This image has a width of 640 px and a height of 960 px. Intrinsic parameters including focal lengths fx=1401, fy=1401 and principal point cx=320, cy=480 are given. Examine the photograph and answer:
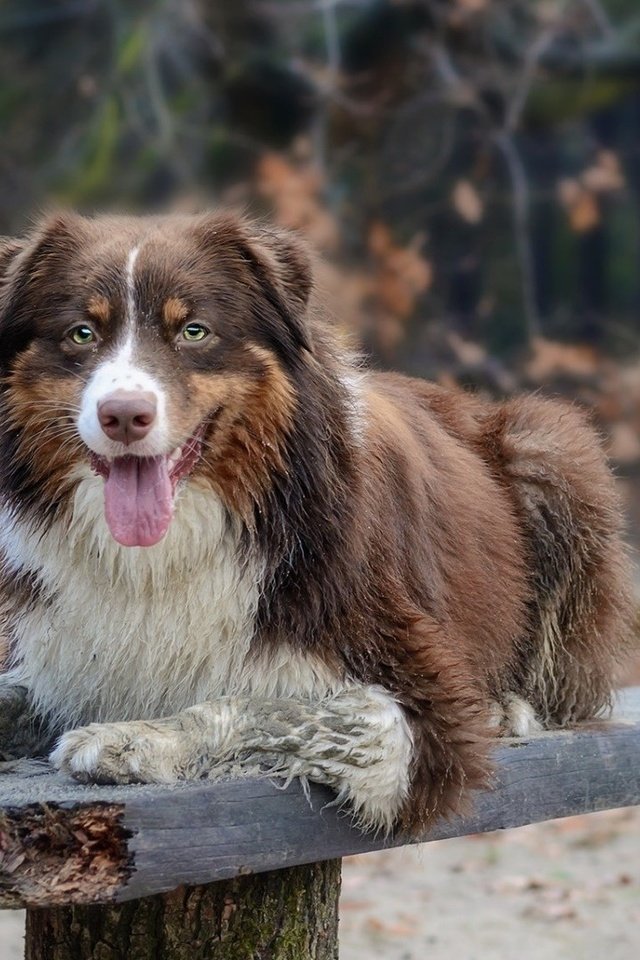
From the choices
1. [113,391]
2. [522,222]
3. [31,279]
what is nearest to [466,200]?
[522,222]

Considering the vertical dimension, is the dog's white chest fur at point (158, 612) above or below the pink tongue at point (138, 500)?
below

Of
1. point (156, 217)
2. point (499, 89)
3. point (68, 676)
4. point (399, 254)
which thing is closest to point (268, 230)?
point (156, 217)

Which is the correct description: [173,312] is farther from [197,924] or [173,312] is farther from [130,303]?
[197,924]

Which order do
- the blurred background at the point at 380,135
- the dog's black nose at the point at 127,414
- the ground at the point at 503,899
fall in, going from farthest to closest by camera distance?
the blurred background at the point at 380,135 < the ground at the point at 503,899 < the dog's black nose at the point at 127,414

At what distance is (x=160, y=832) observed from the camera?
2857 millimetres

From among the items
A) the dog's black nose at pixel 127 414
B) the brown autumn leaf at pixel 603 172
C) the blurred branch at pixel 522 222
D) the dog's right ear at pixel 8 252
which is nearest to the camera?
the dog's black nose at pixel 127 414

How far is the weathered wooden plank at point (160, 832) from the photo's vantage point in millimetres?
2770

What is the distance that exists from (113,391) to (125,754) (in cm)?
79

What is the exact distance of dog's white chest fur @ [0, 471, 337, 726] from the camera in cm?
337

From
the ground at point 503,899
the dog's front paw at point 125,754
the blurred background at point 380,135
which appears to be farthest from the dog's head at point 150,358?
the blurred background at point 380,135

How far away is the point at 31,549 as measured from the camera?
11.5 ft

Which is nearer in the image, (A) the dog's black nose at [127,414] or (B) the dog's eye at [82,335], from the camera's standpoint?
(A) the dog's black nose at [127,414]

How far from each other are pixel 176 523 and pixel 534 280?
7.37m

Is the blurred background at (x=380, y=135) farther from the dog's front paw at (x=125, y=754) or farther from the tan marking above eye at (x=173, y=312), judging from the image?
the dog's front paw at (x=125, y=754)
